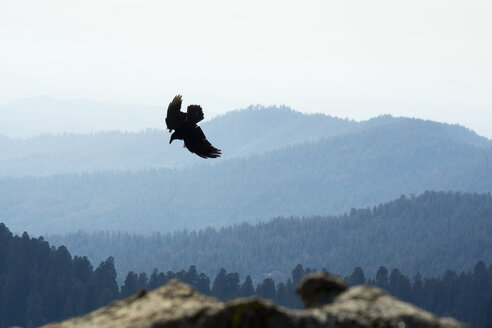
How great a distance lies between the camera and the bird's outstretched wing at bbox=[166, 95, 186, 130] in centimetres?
1552

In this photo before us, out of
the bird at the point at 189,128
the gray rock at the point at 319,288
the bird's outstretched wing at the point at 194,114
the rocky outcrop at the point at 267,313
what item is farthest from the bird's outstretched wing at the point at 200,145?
the rocky outcrop at the point at 267,313

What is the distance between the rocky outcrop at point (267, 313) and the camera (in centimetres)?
697

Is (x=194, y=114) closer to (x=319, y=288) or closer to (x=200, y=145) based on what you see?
(x=200, y=145)

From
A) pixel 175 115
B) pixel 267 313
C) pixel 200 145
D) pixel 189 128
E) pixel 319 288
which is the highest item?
pixel 175 115

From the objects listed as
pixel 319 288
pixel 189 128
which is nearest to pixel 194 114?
pixel 189 128

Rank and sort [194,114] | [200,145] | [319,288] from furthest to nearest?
[194,114]
[200,145]
[319,288]

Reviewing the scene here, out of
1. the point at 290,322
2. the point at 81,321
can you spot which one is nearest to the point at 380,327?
the point at 290,322

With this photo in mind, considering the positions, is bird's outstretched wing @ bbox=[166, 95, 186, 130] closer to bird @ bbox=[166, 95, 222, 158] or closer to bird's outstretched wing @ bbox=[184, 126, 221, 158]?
bird @ bbox=[166, 95, 222, 158]

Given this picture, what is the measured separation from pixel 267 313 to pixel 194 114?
362 inches

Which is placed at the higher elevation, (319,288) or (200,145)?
(200,145)

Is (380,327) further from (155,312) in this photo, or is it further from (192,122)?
(192,122)

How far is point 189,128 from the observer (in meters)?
15.7

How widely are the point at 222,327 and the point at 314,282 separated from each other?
1.44m

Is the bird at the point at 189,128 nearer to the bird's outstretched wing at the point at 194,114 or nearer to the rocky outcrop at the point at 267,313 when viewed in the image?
the bird's outstretched wing at the point at 194,114
